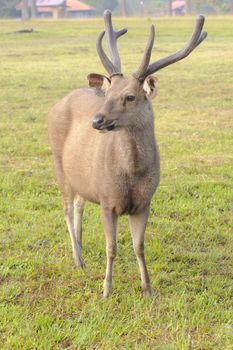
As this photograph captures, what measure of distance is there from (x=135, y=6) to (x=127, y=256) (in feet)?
367

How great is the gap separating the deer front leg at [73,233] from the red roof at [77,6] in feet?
275

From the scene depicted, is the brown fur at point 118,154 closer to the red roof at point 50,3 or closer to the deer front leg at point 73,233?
the deer front leg at point 73,233

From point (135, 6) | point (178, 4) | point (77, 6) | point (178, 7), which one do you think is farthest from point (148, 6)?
point (77, 6)

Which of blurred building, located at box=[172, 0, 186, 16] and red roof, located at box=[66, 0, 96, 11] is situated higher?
red roof, located at box=[66, 0, 96, 11]

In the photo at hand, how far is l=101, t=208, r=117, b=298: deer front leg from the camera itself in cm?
491

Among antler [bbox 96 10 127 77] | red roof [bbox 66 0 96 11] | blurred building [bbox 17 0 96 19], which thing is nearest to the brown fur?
antler [bbox 96 10 127 77]

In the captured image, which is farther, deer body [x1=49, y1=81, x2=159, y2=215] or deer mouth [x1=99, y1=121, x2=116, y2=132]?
deer body [x1=49, y1=81, x2=159, y2=215]

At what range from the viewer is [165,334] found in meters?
4.36

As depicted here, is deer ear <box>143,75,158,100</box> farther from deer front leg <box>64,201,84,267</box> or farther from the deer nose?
Result: deer front leg <box>64,201,84,267</box>

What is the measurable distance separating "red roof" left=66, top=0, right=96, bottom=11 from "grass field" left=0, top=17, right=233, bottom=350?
78.1m

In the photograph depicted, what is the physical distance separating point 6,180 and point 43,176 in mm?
476

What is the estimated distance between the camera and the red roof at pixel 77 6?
288 ft

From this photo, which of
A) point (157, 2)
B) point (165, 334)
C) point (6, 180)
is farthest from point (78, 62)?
point (157, 2)

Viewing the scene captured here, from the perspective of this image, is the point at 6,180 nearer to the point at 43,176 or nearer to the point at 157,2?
the point at 43,176
